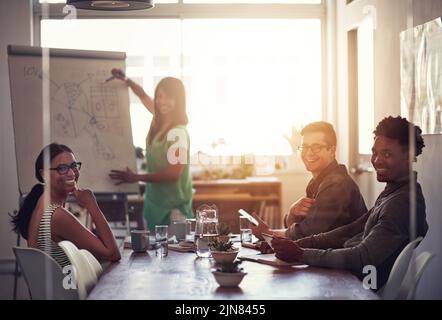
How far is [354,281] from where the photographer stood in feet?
9.00

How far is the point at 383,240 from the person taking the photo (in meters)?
2.97

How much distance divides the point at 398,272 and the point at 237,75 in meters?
4.49

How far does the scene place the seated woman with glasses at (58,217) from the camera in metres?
3.33

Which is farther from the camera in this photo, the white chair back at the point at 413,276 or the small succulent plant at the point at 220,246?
the small succulent plant at the point at 220,246

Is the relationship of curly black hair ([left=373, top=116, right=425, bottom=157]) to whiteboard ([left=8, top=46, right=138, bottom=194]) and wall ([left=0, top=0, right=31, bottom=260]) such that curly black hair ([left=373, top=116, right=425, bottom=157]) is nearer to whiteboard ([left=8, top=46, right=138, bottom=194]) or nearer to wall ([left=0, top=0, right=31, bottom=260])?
whiteboard ([left=8, top=46, right=138, bottom=194])

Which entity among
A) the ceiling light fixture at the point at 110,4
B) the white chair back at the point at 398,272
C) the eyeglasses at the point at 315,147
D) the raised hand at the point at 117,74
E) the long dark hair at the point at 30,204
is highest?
the ceiling light fixture at the point at 110,4

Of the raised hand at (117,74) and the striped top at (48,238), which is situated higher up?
the raised hand at (117,74)

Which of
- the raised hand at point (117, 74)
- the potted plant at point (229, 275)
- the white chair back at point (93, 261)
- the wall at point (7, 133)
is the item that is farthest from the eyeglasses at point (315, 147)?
the wall at point (7, 133)

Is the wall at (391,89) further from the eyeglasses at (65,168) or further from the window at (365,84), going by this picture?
the eyeglasses at (65,168)

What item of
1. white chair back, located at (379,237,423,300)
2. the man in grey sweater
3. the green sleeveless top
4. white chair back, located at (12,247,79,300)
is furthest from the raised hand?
white chair back, located at (379,237,423,300)

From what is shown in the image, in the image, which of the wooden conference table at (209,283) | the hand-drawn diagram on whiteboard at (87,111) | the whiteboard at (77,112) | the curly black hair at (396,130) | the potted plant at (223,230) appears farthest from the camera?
the hand-drawn diagram on whiteboard at (87,111)

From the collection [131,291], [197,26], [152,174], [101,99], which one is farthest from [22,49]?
[131,291]

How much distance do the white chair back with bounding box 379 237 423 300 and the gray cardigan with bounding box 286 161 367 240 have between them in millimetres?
653

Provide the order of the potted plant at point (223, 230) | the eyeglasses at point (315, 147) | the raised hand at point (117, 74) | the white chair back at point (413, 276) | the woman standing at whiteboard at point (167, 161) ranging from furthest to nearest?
1. the raised hand at point (117, 74)
2. the woman standing at whiteboard at point (167, 161)
3. the eyeglasses at point (315, 147)
4. the potted plant at point (223, 230)
5. the white chair back at point (413, 276)
